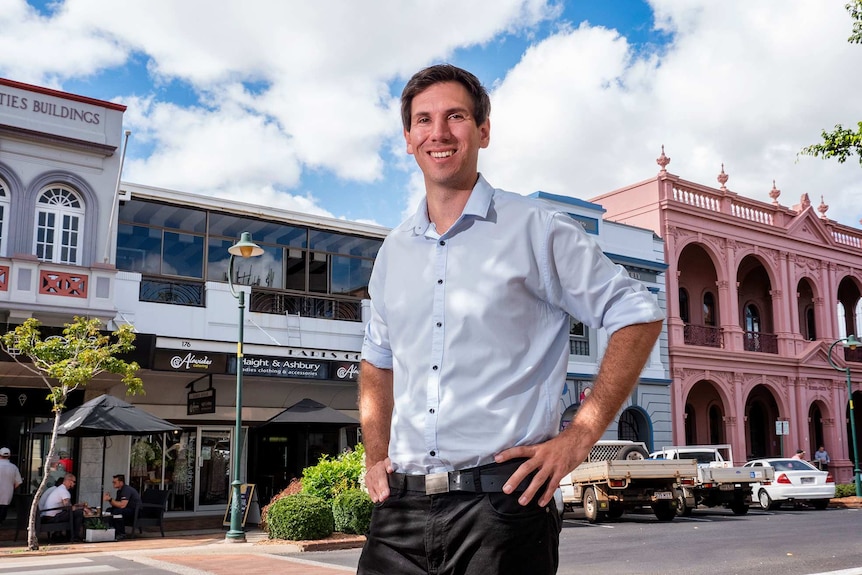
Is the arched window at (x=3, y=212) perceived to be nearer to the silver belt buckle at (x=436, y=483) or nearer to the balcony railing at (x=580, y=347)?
the balcony railing at (x=580, y=347)

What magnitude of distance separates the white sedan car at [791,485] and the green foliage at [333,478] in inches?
499

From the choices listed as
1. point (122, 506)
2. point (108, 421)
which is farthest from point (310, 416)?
point (108, 421)

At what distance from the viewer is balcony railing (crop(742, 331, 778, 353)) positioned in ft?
109

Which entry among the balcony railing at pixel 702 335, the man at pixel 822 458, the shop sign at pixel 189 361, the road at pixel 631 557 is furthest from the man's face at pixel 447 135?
the man at pixel 822 458

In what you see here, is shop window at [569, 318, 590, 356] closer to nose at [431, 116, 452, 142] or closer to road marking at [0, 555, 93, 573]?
road marking at [0, 555, 93, 573]

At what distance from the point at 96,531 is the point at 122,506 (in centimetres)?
84

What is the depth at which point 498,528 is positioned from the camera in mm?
2291

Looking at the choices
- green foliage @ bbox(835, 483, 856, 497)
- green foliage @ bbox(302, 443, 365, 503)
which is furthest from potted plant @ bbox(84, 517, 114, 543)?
green foliage @ bbox(835, 483, 856, 497)

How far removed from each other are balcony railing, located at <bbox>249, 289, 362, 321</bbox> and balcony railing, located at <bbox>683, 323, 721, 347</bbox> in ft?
41.2

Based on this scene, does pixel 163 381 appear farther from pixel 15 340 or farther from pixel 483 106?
pixel 483 106

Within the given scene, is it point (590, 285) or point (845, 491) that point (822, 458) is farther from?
point (590, 285)

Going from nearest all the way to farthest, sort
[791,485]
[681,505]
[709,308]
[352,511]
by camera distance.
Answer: [352,511], [681,505], [791,485], [709,308]

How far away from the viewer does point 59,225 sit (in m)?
19.5

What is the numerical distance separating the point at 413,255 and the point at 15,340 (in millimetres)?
15186
